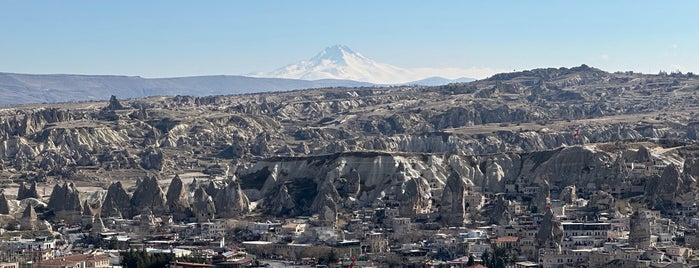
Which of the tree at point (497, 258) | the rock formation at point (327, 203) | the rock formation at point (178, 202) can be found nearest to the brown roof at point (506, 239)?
the tree at point (497, 258)

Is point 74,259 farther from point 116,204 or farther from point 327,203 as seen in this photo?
point 116,204

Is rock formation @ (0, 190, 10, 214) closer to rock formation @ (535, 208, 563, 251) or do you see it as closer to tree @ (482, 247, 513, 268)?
tree @ (482, 247, 513, 268)

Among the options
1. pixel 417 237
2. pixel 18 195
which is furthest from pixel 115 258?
pixel 18 195

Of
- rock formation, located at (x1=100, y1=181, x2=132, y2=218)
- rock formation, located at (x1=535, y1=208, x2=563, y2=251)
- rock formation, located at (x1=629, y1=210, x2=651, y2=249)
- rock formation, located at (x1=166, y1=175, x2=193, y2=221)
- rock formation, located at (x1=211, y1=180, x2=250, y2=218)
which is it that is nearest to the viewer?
rock formation, located at (x1=629, y1=210, x2=651, y2=249)

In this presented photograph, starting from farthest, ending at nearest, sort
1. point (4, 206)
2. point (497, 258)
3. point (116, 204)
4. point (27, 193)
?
point (27, 193) → point (116, 204) → point (4, 206) → point (497, 258)

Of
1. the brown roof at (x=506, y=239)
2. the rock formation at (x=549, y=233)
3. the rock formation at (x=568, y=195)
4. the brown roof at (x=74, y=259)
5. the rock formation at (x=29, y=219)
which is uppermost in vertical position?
the rock formation at (x=568, y=195)

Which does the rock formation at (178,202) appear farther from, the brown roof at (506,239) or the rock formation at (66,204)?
the brown roof at (506,239)

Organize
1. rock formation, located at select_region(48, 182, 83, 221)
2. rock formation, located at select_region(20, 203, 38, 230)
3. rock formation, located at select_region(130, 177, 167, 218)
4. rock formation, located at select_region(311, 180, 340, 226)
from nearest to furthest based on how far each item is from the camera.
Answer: rock formation, located at select_region(311, 180, 340, 226), rock formation, located at select_region(20, 203, 38, 230), rock formation, located at select_region(48, 182, 83, 221), rock formation, located at select_region(130, 177, 167, 218)

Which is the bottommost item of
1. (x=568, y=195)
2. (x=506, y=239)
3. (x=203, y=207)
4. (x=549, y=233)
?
(x=506, y=239)

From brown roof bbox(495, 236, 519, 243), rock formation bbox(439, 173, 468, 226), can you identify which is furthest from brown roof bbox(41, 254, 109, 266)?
rock formation bbox(439, 173, 468, 226)

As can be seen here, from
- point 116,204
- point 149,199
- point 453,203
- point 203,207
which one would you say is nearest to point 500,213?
point 453,203

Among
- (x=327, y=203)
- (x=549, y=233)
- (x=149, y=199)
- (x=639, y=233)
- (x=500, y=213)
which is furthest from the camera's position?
(x=149, y=199)

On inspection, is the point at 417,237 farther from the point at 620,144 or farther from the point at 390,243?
the point at 620,144
